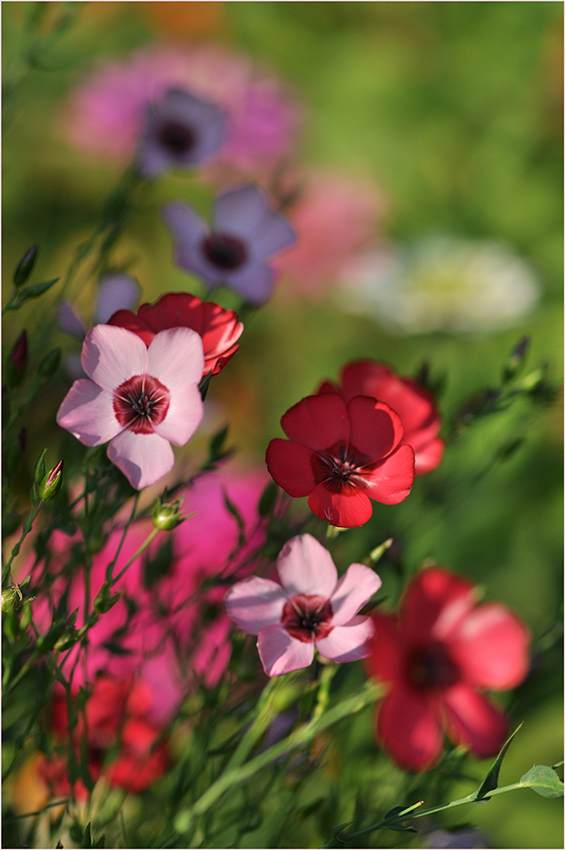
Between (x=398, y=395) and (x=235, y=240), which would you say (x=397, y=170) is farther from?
(x=398, y=395)

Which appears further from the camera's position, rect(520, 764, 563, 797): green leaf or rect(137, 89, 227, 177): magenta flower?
rect(137, 89, 227, 177): magenta flower

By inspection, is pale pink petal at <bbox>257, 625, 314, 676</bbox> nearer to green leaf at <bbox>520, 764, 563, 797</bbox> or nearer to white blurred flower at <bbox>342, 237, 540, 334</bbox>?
A: green leaf at <bbox>520, 764, 563, 797</bbox>

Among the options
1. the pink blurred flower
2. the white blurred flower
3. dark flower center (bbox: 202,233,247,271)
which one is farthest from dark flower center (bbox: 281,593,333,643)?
the pink blurred flower

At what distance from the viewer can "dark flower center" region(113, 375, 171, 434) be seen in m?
0.27

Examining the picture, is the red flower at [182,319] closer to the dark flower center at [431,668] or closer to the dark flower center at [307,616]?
the dark flower center at [307,616]

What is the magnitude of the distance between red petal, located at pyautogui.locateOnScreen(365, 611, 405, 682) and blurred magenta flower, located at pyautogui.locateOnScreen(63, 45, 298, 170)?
2.72 ft

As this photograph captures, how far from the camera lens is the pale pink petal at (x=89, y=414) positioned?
26 cm

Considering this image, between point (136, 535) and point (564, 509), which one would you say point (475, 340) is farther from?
point (136, 535)

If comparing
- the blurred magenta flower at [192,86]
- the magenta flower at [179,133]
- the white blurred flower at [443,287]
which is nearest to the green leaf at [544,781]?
the magenta flower at [179,133]

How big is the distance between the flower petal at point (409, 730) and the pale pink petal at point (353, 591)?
0.14 meters

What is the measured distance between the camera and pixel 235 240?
1.42 ft

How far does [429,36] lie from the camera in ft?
4.75

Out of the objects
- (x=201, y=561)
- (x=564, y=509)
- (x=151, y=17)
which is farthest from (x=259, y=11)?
(x=201, y=561)

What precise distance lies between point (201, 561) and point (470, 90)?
1141mm
